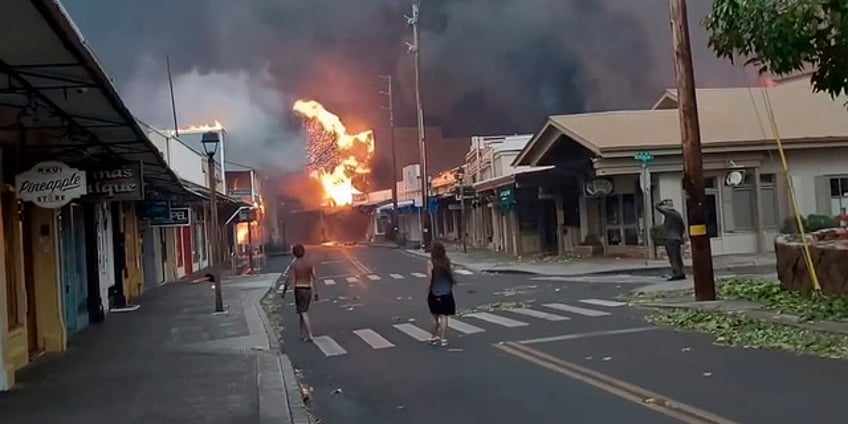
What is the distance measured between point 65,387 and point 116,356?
294 centimetres

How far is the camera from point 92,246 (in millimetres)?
19703

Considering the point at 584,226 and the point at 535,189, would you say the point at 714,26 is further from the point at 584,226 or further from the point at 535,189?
the point at 535,189

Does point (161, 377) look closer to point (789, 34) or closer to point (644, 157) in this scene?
point (789, 34)

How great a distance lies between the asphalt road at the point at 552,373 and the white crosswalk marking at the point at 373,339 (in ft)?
0.08

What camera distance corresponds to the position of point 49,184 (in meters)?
12.6

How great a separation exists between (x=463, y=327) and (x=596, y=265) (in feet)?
49.3

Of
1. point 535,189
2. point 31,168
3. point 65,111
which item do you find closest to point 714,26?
point 65,111

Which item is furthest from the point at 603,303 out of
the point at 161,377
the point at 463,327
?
the point at 161,377

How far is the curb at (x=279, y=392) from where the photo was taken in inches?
355

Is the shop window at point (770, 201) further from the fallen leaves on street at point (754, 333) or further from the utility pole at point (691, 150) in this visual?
the fallen leaves on street at point (754, 333)

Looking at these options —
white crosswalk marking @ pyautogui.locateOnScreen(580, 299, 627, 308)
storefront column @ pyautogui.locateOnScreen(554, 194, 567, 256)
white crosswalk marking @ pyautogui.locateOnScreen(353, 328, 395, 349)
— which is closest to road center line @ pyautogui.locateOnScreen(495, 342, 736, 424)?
white crosswalk marking @ pyautogui.locateOnScreen(353, 328, 395, 349)

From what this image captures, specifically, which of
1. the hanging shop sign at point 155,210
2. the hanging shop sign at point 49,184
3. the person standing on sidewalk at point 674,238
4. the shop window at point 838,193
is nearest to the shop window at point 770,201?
the shop window at point 838,193

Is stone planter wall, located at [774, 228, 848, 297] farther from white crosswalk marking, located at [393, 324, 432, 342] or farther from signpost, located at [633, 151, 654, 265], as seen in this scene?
signpost, located at [633, 151, 654, 265]

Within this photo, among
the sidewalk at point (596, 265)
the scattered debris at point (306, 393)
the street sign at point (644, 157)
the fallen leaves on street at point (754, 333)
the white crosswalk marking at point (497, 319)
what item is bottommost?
the scattered debris at point (306, 393)
